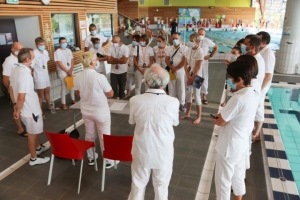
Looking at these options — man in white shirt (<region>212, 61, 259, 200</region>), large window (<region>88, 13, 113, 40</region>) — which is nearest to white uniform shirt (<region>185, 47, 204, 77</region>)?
man in white shirt (<region>212, 61, 259, 200</region>)

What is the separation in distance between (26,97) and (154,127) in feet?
6.78

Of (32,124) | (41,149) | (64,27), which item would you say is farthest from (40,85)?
(64,27)

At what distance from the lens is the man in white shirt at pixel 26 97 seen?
10.3ft

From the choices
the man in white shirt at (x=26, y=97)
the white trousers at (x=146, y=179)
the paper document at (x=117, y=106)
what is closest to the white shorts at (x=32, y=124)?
the man in white shirt at (x=26, y=97)

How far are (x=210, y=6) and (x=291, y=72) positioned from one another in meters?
17.1

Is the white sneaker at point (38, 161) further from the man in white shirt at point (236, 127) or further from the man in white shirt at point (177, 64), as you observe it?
the man in white shirt at point (177, 64)

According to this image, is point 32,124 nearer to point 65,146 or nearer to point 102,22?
point 65,146

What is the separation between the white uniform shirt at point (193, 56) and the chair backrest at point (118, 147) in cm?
248

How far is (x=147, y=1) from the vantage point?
24.4m

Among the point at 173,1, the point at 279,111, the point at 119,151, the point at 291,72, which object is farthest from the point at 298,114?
the point at 173,1

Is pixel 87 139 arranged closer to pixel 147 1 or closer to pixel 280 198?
pixel 280 198

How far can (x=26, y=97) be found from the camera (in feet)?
10.8

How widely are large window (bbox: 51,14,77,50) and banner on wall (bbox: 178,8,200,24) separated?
18.6 m

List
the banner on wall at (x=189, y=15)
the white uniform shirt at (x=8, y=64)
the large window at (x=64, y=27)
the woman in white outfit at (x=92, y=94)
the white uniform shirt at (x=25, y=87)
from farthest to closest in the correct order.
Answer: the banner on wall at (x=189, y=15), the large window at (x=64, y=27), the white uniform shirt at (x=8, y=64), the white uniform shirt at (x=25, y=87), the woman in white outfit at (x=92, y=94)
